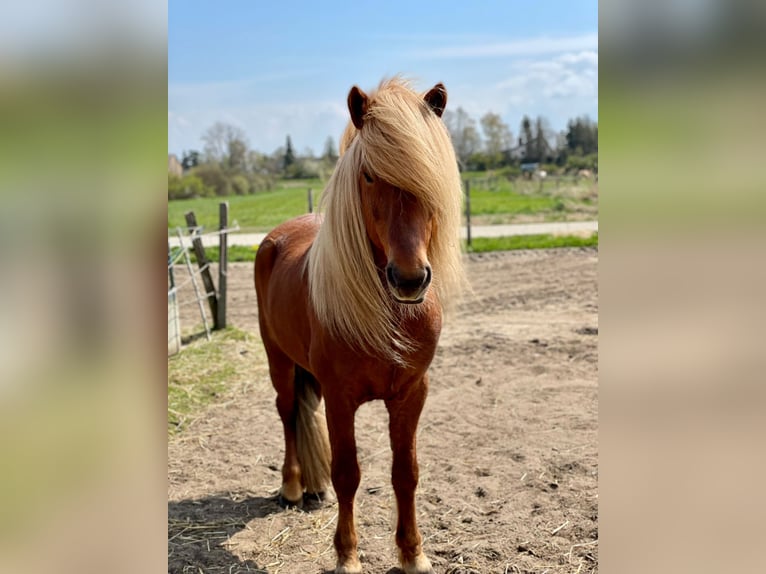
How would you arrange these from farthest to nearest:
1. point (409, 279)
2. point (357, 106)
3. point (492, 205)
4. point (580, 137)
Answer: point (580, 137), point (492, 205), point (357, 106), point (409, 279)

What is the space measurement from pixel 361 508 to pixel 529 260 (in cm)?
847

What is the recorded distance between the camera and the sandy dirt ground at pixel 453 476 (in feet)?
9.70

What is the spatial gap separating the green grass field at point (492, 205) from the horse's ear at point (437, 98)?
12546mm

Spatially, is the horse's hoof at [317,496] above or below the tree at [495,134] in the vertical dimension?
below

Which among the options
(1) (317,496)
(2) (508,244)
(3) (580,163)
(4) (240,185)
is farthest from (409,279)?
(3) (580,163)

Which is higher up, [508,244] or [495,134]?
[495,134]

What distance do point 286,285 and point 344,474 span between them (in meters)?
1.06

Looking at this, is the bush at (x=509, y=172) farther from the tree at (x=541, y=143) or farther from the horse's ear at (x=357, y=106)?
the horse's ear at (x=357, y=106)

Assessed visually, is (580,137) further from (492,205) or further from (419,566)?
(419,566)

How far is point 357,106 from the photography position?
7.69 feet

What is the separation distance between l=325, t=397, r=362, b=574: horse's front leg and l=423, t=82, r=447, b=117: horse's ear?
133cm

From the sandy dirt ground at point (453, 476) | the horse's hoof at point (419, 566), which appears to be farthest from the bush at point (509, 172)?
the horse's hoof at point (419, 566)
